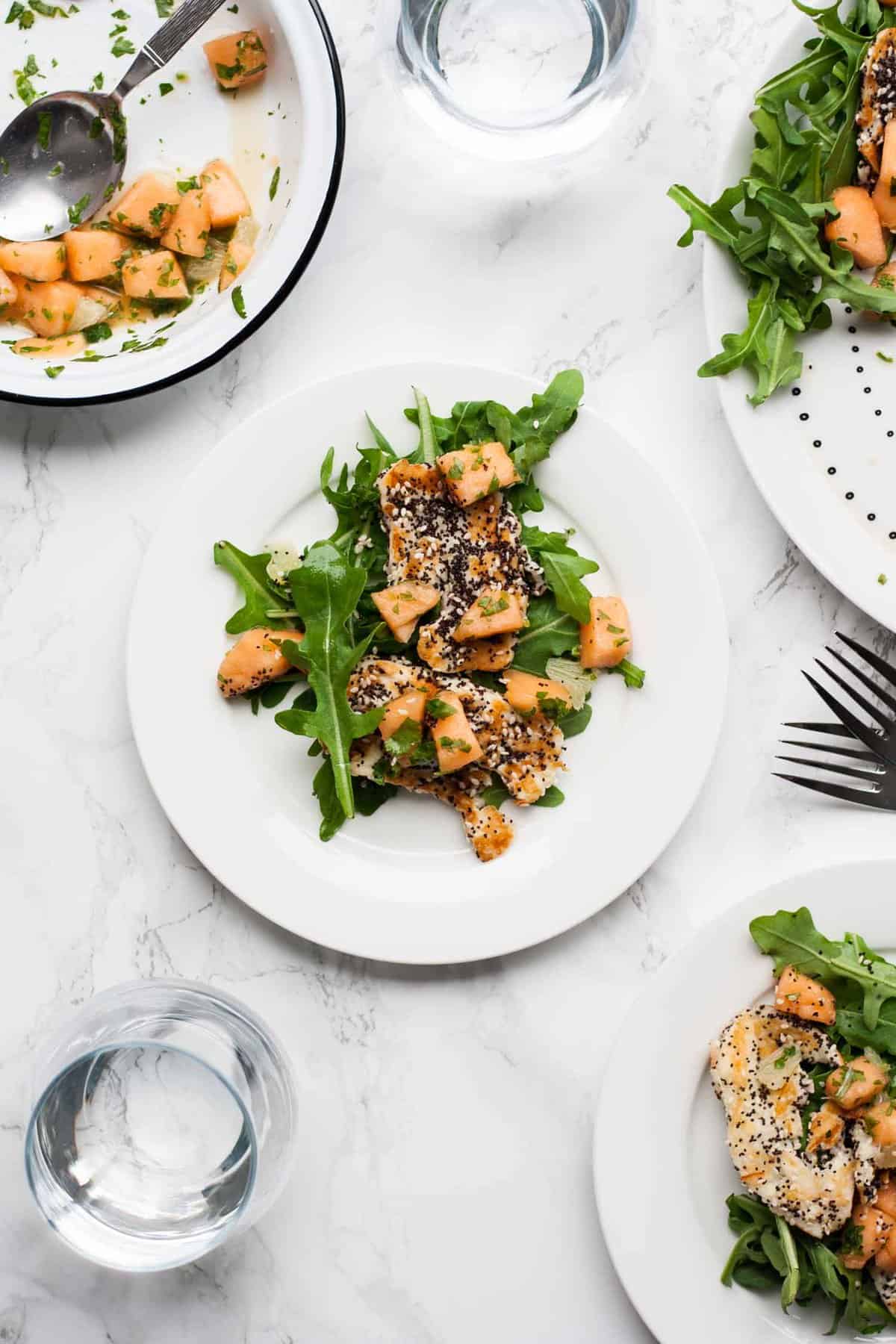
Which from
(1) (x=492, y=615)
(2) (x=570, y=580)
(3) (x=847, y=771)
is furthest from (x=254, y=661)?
(3) (x=847, y=771)

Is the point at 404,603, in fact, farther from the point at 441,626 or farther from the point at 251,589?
the point at 251,589

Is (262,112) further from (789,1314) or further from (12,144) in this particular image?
(789,1314)

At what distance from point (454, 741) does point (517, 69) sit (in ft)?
3.54

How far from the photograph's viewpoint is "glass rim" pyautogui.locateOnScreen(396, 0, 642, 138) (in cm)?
178

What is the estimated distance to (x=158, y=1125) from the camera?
5.54 ft

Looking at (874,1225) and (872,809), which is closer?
(874,1225)

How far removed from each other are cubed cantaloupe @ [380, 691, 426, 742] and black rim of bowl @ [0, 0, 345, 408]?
57 cm

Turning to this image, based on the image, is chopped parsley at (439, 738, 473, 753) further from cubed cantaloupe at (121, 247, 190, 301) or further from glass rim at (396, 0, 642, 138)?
glass rim at (396, 0, 642, 138)

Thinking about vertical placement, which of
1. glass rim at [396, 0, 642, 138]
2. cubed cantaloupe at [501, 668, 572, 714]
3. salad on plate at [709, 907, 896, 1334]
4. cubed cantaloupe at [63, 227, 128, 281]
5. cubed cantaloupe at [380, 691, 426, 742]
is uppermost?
glass rim at [396, 0, 642, 138]

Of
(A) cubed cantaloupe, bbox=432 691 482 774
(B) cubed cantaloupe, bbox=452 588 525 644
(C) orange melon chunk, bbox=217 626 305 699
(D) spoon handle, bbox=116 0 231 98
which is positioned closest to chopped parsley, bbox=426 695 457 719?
(A) cubed cantaloupe, bbox=432 691 482 774

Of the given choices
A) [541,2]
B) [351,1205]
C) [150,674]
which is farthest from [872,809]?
[541,2]

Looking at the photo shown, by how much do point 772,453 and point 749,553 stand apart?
174mm

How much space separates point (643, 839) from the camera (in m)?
1.73

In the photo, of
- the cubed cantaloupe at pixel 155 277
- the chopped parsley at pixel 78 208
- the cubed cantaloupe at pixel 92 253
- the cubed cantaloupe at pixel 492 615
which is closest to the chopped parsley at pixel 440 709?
the cubed cantaloupe at pixel 492 615
